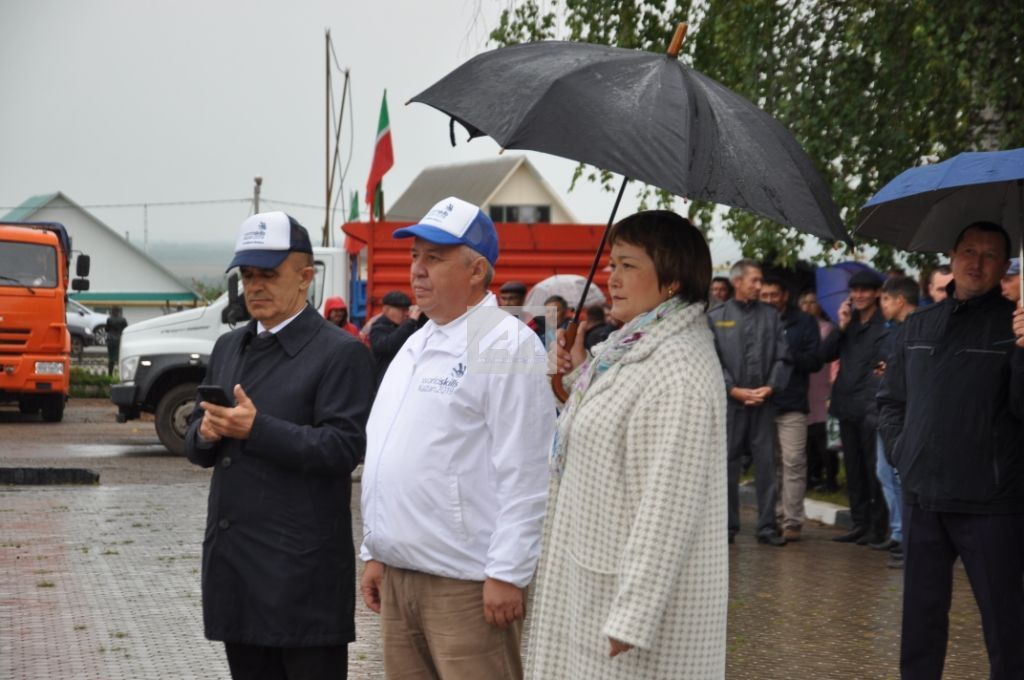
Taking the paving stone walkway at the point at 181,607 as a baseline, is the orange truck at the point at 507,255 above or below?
above

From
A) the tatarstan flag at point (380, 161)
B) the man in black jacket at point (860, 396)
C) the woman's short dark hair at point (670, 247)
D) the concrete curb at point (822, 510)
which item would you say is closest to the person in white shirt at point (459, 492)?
the woman's short dark hair at point (670, 247)

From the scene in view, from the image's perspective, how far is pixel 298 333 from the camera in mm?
4445

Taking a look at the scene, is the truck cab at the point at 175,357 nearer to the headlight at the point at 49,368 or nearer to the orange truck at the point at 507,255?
the orange truck at the point at 507,255

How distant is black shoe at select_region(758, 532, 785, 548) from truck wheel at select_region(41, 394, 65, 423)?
14.7 metres

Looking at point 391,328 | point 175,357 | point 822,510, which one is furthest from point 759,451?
point 175,357

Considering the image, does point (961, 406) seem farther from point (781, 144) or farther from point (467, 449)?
point (467, 449)

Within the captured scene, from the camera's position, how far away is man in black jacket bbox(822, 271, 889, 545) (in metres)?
11.6

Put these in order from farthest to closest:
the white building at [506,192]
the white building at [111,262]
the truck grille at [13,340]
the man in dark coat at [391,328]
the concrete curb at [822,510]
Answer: the white building at [111,262] → the white building at [506,192] → the truck grille at [13,340] → the man in dark coat at [391,328] → the concrete curb at [822,510]

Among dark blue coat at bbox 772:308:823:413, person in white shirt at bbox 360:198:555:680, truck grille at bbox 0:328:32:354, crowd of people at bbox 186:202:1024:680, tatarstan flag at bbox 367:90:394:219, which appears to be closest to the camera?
crowd of people at bbox 186:202:1024:680

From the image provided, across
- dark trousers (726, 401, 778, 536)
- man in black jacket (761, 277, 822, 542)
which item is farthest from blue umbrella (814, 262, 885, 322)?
dark trousers (726, 401, 778, 536)

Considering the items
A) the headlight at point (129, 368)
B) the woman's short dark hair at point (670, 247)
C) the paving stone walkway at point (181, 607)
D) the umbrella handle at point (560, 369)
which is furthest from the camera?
the headlight at point (129, 368)

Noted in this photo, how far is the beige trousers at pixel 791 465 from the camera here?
38.7 feet

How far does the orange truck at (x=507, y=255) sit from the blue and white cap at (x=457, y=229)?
577 inches

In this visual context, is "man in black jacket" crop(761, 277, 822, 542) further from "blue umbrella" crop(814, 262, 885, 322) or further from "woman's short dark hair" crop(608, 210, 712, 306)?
"woman's short dark hair" crop(608, 210, 712, 306)
